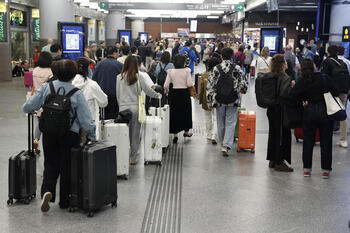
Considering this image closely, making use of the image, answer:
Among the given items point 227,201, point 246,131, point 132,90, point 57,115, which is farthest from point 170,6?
point 57,115

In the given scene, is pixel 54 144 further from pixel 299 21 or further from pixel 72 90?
pixel 299 21

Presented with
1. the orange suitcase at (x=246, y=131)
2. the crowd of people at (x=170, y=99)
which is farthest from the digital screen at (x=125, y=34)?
the orange suitcase at (x=246, y=131)

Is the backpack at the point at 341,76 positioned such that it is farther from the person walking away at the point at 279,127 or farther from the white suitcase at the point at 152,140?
the white suitcase at the point at 152,140

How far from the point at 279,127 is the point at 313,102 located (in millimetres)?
670

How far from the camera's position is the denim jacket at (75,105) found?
4.87 m

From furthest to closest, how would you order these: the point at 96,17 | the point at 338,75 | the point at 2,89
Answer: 1. the point at 96,17
2. the point at 2,89
3. the point at 338,75

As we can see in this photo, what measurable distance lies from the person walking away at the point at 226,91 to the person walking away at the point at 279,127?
74 cm

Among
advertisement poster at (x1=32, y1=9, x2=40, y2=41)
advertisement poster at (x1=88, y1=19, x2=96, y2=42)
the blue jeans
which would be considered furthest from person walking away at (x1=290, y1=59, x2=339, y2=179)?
advertisement poster at (x1=88, y1=19, x2=96, y2=42)

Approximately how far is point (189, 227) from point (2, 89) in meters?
13.7

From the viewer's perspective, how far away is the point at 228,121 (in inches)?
303

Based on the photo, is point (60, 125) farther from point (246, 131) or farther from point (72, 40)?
point (72, 40)

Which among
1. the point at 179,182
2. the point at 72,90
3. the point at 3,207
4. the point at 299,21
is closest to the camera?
the point at 72,90

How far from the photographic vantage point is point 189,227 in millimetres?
4688

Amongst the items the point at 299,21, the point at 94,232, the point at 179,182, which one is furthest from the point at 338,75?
the point at 299,21
